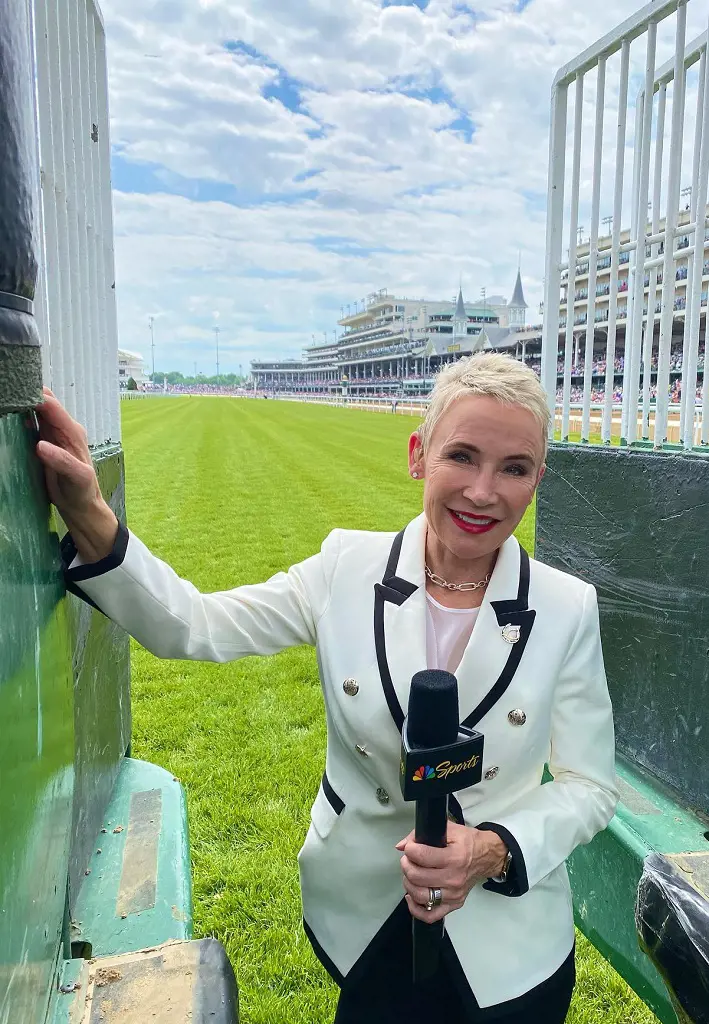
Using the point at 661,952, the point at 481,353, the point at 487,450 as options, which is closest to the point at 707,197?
the point at 481,353

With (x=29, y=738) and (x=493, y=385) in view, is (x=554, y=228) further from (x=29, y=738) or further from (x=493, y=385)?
(x=29, y=738)

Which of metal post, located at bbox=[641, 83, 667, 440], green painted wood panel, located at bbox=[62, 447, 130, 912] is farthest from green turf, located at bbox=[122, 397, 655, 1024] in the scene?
metal post, located at bbox=[641, 83, 667, 440]

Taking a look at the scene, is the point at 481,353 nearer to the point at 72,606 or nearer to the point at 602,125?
Answer: the point at 72,606

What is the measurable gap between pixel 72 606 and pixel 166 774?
1.38 m

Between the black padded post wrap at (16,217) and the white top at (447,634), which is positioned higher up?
the black padded post wrap at (16,217)

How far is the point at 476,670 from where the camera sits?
1674 millimetres

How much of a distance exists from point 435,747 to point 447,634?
0.57m

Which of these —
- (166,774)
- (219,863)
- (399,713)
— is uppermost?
(399,713)

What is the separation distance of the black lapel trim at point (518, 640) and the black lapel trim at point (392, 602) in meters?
0.16

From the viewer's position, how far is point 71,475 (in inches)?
49.6

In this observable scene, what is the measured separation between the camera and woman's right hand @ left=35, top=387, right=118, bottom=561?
48.3 inches

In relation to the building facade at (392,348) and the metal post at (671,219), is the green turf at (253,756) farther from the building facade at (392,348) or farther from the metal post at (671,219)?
the building facade at (392,348)

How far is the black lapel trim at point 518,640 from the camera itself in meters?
1.67

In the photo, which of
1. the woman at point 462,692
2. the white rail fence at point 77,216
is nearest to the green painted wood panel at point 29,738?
the woman at point 462,692
